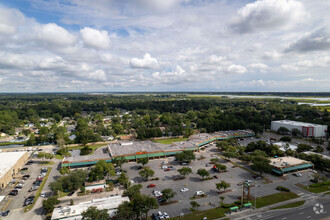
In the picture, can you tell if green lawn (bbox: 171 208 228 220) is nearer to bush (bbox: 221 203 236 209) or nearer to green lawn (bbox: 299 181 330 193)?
bush (bbox: 221 203 236 209)

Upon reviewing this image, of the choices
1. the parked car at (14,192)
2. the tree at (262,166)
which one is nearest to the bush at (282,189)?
the tree at (262,166)

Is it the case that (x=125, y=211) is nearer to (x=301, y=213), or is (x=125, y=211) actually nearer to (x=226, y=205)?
(x=226, y=205)

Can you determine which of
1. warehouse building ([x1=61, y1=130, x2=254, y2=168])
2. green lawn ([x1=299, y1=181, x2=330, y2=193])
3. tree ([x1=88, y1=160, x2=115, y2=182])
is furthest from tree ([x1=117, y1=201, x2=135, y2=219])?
green lawn ([x1=299, y1=181, x2=330, y2=193])

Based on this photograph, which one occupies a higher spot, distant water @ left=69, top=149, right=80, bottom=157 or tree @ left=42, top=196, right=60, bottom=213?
tree @ left=42, top=196, right=60, bottom=213

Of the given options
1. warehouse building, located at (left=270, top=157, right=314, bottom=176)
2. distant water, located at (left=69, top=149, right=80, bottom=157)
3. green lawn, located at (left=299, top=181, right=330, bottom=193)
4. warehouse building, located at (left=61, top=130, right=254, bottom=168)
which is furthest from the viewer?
distant water, located at (left=69, top=149, right=80, bottom=157)

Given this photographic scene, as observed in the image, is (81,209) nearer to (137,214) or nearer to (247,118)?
(137,214)

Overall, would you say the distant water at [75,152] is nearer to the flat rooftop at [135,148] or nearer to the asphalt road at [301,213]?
the flat rooftop at [135,148]

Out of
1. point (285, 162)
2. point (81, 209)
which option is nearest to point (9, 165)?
point (81, 209)

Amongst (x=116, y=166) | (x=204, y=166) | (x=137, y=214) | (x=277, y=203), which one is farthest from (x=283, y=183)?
(x=116, y=166)
